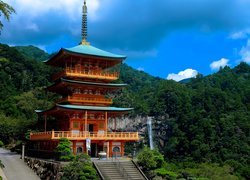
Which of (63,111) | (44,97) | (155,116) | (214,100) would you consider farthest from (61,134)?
(214,100)

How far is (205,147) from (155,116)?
40.8 ft

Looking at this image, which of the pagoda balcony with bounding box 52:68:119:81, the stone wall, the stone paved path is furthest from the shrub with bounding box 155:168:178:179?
the pagoda balcony with bounding box 52:68:119:81

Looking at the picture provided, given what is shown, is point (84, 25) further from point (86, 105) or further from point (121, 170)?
point (121, 170)

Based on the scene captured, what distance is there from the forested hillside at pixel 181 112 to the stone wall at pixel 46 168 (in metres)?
23.2

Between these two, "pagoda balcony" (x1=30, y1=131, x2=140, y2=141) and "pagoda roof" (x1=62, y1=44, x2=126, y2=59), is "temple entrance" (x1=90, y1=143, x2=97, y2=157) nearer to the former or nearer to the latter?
"pagoda balcony" (x1=30, y1=131, x2=140, y2=141)

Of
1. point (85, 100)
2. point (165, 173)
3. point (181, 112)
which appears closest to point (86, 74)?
point (85, 100)

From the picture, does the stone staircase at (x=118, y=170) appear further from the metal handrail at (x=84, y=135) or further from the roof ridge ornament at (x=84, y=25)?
the roof ridge ornament at (x=84, y=25)

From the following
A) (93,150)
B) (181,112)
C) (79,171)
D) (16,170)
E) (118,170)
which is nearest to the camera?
(79,171)

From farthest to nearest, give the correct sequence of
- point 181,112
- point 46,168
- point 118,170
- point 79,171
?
point 181,112, point 46,168, point 118,170, point 79,171

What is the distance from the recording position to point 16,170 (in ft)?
92.9

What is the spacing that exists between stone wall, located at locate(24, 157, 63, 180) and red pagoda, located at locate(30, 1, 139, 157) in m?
2.08

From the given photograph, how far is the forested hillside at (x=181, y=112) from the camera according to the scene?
5697 cm

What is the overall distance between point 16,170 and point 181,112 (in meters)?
44.5

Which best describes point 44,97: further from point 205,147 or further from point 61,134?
point 61,134
